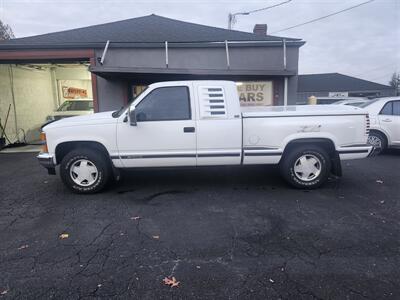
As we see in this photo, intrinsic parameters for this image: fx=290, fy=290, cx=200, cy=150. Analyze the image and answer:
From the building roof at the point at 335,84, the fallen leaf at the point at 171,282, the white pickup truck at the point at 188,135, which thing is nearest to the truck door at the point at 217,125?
the white pickup truck at the point at 188,135

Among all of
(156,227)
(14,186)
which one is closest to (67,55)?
(14,186)

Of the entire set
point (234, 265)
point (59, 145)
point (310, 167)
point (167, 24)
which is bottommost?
point (234, 265)

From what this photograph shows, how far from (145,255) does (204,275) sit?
750mm

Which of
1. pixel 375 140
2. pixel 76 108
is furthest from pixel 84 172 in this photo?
pixel 76 108

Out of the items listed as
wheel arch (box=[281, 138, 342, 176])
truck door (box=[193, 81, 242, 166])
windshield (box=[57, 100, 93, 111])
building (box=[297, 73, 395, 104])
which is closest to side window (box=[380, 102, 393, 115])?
wheel arch (box=[281, 138, 342, 176])

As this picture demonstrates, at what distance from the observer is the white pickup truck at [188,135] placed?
5.05 metres

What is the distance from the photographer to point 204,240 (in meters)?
3.55

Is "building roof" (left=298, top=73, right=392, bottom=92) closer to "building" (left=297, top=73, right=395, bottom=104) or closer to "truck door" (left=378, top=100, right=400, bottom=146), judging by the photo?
"building" (left=297, top=73, right=395, bottom=104)

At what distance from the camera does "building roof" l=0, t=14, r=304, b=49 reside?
32.7ft

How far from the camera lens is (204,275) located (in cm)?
284

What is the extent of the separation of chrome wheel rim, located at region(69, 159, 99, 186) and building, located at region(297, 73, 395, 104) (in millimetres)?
31961

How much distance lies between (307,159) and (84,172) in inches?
160

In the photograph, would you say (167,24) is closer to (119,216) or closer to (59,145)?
(59,145)

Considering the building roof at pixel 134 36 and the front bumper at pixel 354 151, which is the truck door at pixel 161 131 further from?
the building roof at pixel 134 36
